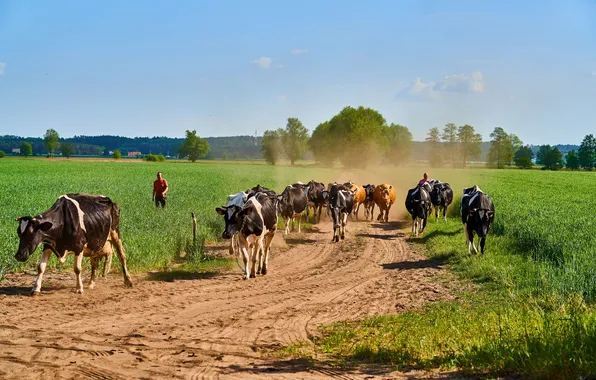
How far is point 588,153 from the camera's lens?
429ft

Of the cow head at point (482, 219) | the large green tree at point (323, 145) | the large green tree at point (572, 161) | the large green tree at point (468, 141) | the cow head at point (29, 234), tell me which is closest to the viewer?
the cow head at point (29, 234)

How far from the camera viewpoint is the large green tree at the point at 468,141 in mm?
110500

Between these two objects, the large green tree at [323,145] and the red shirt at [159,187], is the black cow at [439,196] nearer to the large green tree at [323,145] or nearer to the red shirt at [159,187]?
the red shirt at [159,187]

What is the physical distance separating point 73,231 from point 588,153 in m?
137

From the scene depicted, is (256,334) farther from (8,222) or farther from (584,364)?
(8,222)

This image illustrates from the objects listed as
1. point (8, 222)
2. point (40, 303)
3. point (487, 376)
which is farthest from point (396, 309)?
point (8, 222)

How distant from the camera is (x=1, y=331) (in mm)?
9461

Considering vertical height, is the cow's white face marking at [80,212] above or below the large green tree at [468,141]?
below

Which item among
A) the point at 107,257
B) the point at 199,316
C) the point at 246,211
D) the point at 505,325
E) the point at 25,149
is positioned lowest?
the point at 199,316

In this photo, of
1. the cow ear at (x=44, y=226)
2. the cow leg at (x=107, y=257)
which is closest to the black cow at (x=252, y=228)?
the cow leg at (x=107, y=257)

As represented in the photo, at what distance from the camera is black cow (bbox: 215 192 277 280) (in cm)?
1492

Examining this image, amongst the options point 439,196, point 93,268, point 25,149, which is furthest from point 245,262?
point 25,149

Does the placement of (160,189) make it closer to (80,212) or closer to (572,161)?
(80,212)

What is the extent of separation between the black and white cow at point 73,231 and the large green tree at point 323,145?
84.9 m
